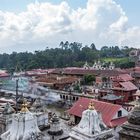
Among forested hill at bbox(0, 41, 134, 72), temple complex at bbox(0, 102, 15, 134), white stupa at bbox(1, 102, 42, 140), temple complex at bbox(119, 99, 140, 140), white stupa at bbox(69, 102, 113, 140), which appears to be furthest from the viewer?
forested hill at bbox(0, 41, 134, 72)

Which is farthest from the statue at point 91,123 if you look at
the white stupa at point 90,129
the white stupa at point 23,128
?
the white stupa at point 23,128

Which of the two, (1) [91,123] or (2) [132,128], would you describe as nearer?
(2) [132,128]

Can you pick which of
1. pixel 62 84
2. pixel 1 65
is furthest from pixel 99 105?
pixel 1 65

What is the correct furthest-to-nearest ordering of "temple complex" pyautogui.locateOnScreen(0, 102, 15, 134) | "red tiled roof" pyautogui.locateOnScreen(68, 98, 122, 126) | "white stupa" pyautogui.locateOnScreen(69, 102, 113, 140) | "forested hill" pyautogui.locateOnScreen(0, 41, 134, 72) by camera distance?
"forested hill" pyautogui.locateOnScreen(0, 41, 134, 72), "red tiled roof" pyautogui.locateOnScreen(68, 98, 122, 126), "temple complex" pyautogui.locateOnScreen(0, 102, 15, 134), "white stupa" pyautogui.locateOnScreen(69, 102, 113, 140)

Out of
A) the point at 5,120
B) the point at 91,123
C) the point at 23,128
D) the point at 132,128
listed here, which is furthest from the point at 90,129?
the point at 5,120

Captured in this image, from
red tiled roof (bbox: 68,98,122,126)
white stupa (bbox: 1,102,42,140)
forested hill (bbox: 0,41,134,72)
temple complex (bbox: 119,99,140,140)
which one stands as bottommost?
red tiled roof (bbox: 68,98,122,126)

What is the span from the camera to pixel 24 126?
14.1 metres

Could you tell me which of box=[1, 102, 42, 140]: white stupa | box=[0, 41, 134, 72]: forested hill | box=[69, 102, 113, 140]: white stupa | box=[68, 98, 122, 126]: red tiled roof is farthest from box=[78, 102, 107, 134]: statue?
box=[0, 41, 134, 72]: forested hill

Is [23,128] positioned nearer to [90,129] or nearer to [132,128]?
[90,129]

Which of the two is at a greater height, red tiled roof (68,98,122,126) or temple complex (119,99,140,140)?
temple complex (119,99,140,140)

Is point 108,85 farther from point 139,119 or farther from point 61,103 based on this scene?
point 139,119

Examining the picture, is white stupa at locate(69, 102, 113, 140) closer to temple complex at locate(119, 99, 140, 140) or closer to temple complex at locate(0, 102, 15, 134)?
temple complex at locate(119, 99, 140, 140)

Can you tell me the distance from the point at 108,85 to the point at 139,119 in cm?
4171

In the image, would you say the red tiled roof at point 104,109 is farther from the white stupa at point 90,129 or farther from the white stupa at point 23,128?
the white stupa at point 23,128
